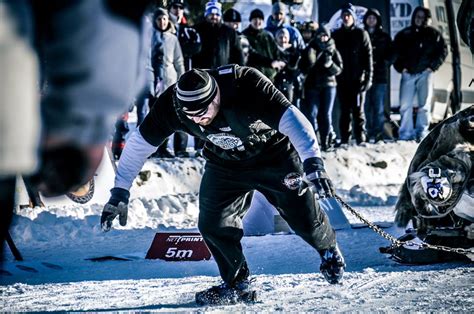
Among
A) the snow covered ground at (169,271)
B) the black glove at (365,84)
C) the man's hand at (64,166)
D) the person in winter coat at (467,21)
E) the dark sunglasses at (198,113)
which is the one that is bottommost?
the snow covered ground at (169,271)

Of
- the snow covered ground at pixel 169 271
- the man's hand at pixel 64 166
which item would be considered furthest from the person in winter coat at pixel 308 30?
the man's hand at pixel 64 166

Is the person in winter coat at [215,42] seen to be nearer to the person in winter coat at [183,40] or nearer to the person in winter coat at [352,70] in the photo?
the person in winter coat at [183,40]

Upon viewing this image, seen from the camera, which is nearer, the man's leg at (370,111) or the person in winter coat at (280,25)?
the person in winter coat at (280,25)

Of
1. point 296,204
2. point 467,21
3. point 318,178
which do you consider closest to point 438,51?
point 467,21

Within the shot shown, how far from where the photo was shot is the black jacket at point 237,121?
5086 millimetres

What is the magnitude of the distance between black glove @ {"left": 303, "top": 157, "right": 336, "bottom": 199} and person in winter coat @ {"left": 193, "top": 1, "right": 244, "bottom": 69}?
5.94 meters

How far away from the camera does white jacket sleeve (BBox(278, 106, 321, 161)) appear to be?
4.89 metres

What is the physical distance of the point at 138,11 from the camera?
A: 92.1 inches

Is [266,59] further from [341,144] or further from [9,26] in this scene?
[9,26]

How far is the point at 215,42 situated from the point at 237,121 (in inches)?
224

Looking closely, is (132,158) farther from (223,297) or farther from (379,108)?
(379,108)

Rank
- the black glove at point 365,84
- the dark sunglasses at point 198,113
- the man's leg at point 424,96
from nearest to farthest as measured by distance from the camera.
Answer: the dark sunglasses at point 198,113
the black glove at point 365,84
the man's leg at point 424,96

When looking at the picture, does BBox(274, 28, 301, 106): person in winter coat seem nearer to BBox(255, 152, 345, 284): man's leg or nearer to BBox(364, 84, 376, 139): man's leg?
BBox(364, 84, 376, 139): man's leg

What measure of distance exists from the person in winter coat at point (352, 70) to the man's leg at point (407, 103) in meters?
0.70
